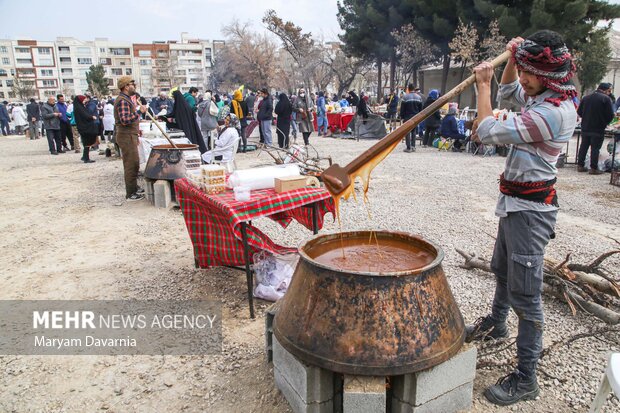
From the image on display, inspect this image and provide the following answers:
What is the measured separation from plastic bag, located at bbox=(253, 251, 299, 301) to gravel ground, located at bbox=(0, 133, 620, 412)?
0.12 metres

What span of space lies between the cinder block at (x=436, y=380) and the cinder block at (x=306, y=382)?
1.20ft

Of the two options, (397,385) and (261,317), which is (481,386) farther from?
(261,317)

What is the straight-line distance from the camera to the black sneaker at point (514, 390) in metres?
2.53

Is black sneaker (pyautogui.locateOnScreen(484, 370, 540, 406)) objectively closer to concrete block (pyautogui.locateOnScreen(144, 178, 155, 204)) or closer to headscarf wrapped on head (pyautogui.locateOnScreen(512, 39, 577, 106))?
headscarf wrapped on head (pyautogui.locateOnScreen(512, 39, 577, 106))

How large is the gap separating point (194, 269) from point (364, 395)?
2974 mm

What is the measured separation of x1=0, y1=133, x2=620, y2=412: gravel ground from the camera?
2.76 metres

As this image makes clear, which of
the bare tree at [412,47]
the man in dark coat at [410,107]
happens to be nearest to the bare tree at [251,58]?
the bare tree at [412,47]

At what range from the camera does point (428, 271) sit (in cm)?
222

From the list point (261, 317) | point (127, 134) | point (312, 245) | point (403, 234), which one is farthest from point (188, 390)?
point (127, 134)

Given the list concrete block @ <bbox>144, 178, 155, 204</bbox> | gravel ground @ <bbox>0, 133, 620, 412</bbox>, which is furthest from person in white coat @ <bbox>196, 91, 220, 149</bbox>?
concrete block @ <bbox>144, 178, 155, 204</bbox>

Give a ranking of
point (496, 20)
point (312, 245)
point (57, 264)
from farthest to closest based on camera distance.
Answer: point (496, 20) < point (57, 264) < point (312, 245)

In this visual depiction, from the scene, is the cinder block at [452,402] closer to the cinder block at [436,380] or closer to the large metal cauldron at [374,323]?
the cinder block at [436,380]

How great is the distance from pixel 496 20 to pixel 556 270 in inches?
708

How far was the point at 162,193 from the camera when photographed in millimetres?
7074
